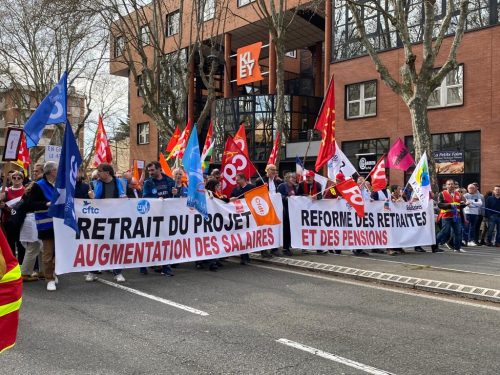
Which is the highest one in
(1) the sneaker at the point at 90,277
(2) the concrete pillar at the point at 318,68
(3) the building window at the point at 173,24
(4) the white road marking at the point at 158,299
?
(3) the building window at the point at 173,24

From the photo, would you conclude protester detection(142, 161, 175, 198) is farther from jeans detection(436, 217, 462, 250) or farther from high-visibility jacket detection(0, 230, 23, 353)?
jeans detection(436, 217, 462, 250)

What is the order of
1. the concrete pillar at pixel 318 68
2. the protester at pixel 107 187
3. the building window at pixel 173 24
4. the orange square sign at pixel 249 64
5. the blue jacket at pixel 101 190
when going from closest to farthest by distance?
the protester at pixel 107 187 → the blue jacket at pixel 101 190 → the orange square sign at pixel 249 64 → the building window at pixel 173 24 → the concrete pillar at pixel 318 68

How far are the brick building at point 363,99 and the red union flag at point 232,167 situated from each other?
3.62 meters

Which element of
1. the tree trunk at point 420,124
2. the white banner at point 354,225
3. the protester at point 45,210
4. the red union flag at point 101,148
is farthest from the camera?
the tree trunk at point 420,124

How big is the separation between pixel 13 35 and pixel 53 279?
2322 centimetres

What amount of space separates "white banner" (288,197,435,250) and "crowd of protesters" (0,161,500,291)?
0.22 meters

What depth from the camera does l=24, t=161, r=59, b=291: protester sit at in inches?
311

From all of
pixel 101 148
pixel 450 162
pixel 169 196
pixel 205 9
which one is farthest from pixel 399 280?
pixel 205 9

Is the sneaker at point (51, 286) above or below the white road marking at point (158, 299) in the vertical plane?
above

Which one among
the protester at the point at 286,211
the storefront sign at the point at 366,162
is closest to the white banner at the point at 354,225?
the protester at the point at 286,211

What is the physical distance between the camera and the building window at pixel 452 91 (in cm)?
2188

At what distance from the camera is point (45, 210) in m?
→ 8.00

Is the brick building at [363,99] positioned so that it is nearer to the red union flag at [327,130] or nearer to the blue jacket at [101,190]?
the red union flag at [327,130]

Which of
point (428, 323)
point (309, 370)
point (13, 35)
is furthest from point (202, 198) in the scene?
point (13, 35)
